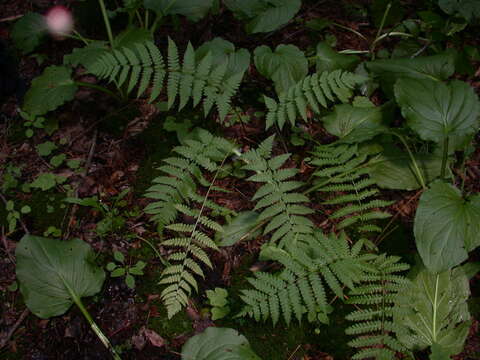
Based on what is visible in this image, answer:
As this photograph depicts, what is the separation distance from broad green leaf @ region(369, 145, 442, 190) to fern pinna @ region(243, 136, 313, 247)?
678 mm

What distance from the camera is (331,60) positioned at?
3236 mm

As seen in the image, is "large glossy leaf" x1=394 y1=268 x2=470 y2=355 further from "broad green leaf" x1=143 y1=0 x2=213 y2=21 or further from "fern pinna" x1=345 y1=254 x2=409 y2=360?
"broad green leaf" x1=143 y1=0 x2=213 y2=21

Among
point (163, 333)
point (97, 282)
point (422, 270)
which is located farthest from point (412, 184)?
point (97, 282)

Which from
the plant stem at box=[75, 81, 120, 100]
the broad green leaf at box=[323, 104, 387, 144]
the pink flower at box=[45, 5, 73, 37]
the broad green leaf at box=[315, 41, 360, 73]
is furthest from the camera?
the pink flower at box=[45, 5, 73, 37]

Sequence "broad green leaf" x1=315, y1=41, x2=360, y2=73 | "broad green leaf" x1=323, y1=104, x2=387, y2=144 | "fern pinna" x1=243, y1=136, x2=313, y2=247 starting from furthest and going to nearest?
1. "broad green leaf" x1=315, y1=41, x2=360, y2=73
2. "broad green leaf" x1=323, y1=104, x2=387, y2=144
3. "fern pinna" x1=243, y1=136, x2=313, y2=247

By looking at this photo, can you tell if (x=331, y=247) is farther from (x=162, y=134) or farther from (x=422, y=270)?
(x=162, y=134)

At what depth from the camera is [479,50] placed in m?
3.64

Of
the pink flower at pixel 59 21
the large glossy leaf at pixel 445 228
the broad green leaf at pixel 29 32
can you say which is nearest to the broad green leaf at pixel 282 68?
the large glossy leaf at pixel 445 228

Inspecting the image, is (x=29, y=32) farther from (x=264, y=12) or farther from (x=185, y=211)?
(x=185, y=211)

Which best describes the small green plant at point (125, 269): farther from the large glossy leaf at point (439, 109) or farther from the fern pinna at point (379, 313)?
the large glossy leaf at point (439, 109)

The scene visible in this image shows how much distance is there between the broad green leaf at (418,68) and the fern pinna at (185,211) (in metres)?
1.31

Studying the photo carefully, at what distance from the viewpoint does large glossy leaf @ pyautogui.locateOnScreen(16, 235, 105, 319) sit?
7.89ft

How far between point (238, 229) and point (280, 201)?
0.37m

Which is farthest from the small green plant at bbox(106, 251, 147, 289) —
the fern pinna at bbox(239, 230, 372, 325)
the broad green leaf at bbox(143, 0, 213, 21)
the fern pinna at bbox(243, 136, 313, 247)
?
the broad green leaf at bbox(143, 0, 213, 21)
